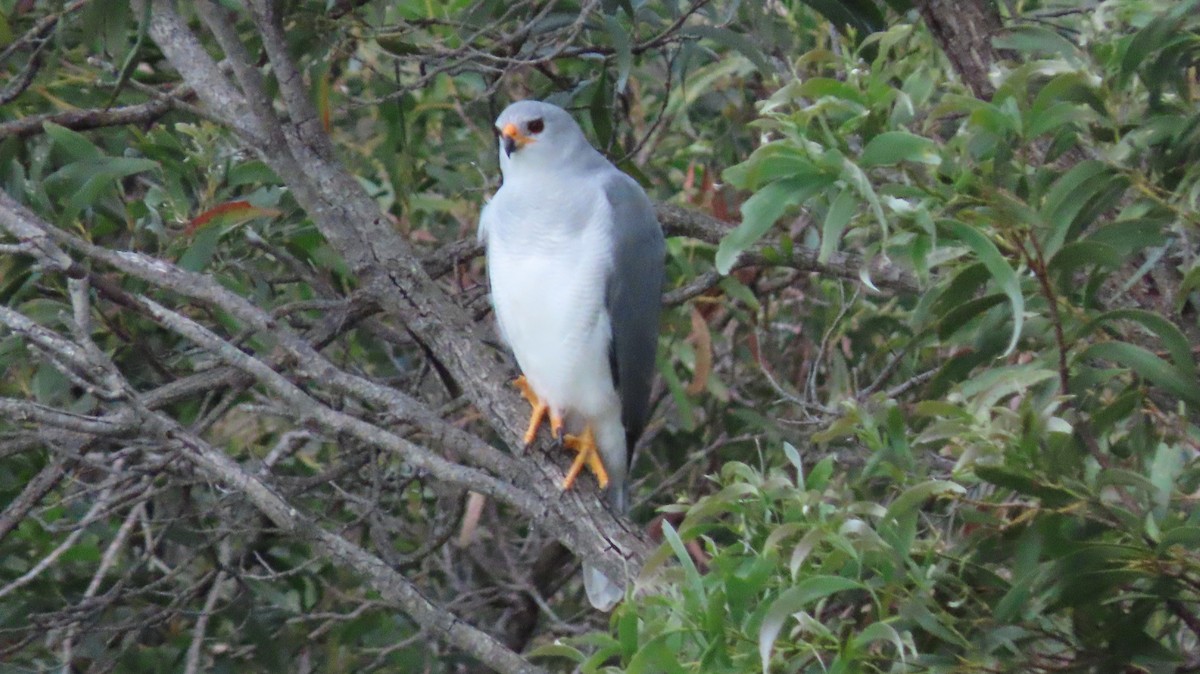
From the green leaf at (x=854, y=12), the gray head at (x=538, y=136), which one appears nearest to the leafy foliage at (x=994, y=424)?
the green leaf at (x=854, y=12)

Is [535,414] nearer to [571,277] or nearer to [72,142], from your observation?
[571,277]

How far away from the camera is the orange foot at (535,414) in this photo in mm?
3150

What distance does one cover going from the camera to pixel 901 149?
1.63m

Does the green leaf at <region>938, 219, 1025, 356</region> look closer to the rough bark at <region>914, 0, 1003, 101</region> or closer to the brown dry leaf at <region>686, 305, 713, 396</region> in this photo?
the rough bark at <region>914, 0, 1003, 101</region>

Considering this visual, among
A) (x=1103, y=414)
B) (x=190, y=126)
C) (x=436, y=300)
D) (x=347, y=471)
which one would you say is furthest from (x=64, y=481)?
(x=1103, y=414)

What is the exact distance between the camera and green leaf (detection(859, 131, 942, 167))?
1619 mm

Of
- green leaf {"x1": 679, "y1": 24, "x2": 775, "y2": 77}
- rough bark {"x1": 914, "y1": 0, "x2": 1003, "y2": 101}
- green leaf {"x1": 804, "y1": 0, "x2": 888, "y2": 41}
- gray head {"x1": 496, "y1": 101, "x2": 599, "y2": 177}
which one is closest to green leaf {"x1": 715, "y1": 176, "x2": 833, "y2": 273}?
rough bark {"x1": 914, "y1": 0, "x2": 1003, "y2": 101}

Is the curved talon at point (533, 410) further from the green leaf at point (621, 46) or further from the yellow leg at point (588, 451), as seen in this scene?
the green leaf at point (621, 46)

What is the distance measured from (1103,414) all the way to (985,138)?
0.43 m

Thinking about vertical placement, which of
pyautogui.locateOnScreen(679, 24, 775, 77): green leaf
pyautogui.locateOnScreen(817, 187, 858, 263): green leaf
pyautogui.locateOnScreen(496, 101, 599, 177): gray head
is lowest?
pyautogui.locateOnScreen(496, 101, 599, 177): gray head

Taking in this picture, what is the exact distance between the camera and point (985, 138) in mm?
1706

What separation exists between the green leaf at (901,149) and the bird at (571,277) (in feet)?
6.12

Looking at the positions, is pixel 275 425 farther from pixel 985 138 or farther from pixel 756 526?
pixel 985 138

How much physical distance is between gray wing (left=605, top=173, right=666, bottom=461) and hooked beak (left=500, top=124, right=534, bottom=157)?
24 centimetres
